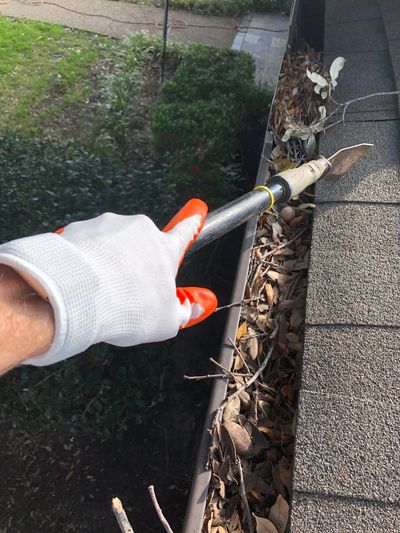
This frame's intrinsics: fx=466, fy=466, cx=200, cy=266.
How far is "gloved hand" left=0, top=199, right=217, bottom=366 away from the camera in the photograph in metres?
1.15

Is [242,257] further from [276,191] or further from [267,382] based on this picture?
[267,382]

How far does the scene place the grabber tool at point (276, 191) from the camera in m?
1.86

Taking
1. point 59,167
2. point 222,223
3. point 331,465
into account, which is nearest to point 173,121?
point 59,167

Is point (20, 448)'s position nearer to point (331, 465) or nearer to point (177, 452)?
point (177, 452)

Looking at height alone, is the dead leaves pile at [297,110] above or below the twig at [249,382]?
above

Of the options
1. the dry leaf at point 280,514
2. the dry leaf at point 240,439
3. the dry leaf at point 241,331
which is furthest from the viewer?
the dry leaf at point 241,331

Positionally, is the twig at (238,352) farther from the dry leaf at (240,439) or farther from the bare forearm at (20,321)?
the bare forearm at (20,321)

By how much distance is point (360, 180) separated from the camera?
2365 millimetres

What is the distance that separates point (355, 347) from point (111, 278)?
3.18 ft

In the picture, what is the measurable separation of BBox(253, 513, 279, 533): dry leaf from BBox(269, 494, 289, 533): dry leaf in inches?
0.5

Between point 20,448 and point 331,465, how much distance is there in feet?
6.51

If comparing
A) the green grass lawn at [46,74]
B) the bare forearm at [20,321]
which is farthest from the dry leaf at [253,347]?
the green grass lawn at [46,74]

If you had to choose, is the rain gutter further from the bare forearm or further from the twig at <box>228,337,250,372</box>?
the bare forearm

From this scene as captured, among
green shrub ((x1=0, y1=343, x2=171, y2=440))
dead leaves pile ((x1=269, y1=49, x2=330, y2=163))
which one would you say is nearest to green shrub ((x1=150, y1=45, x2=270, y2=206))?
dead leaves pile ((x1=269, y1=49, x2=330, y2=163))
